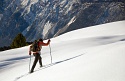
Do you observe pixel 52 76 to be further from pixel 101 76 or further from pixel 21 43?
pixel 21 43

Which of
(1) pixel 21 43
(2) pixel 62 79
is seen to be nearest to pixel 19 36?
(1) pixel 21 43

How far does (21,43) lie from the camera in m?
78.5

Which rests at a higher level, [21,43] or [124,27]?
[124,27]

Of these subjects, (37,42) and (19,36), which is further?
(19,36)

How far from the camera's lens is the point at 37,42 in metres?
16.1

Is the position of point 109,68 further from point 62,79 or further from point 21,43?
point 21,43

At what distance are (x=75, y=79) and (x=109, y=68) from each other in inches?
52.1

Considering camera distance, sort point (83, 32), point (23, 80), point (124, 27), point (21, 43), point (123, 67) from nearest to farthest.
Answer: point (123, 67) < point (23, 80) < point (124, 27) < point (83, 32) < point (21, 43)

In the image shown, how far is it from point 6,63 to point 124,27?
22.0 metres

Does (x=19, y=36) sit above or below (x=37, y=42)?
below

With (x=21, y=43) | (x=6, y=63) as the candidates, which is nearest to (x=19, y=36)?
(x=21, y=43)

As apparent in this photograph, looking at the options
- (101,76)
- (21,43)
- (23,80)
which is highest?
(101,76)

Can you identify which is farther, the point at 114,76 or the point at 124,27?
the point at 124,27

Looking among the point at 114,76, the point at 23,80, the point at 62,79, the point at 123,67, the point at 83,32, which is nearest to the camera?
the point at 114,76
